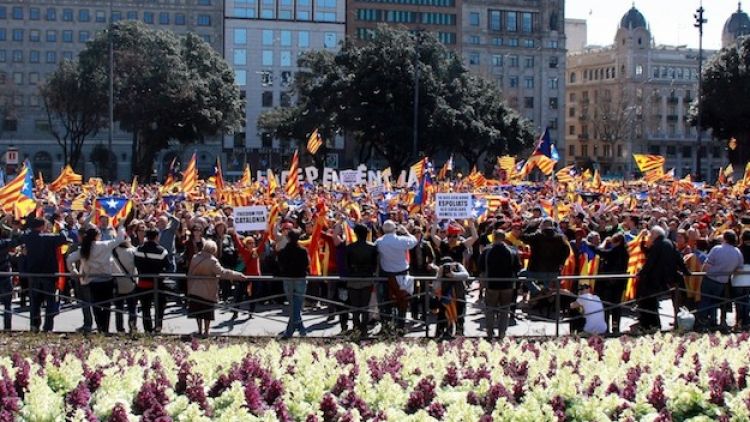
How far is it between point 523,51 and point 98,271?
99.2 m

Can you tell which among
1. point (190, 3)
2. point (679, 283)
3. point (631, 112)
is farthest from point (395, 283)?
point (631, 112)

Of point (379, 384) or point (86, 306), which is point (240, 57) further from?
point (379, 384)

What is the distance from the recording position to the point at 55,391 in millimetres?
9617

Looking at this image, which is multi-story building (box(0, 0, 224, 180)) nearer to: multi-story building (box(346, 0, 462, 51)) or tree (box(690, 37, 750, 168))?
multi-story building (box(346, 0, 462, 51))

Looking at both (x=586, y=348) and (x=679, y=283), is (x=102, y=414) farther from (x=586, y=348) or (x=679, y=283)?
(x=679, y=283)

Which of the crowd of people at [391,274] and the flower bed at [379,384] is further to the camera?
the crowd of people at [391,274]

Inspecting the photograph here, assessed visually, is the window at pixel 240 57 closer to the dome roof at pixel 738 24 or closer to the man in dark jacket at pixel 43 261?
the dome roof at pixel 738 24

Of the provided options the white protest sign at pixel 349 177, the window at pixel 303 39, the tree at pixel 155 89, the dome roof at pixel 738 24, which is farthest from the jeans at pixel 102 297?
the dome roof at pixel 738 24

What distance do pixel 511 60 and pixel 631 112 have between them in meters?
18.1

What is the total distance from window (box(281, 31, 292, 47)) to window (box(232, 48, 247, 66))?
352 centimetres

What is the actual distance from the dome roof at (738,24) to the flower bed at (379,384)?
13115 centimetres

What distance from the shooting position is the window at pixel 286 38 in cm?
10238

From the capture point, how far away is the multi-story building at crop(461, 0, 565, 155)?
360 feet

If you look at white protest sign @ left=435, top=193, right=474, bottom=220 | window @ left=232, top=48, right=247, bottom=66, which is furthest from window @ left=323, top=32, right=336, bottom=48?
white protest sign @ left=435, top=193, right=474, bottom=220
